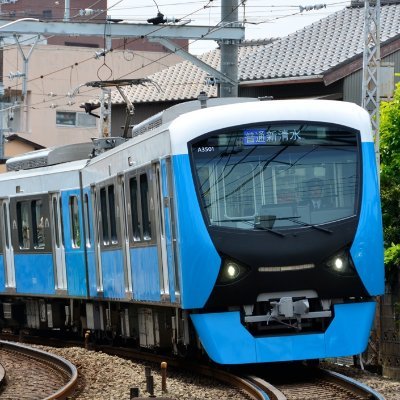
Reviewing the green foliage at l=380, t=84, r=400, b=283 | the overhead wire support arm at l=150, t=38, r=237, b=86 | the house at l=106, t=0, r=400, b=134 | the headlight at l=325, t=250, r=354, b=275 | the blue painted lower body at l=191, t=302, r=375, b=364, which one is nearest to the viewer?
the blue painted lower body at l=191, t=302, r=375, b=364

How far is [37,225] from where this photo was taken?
69.6 ft

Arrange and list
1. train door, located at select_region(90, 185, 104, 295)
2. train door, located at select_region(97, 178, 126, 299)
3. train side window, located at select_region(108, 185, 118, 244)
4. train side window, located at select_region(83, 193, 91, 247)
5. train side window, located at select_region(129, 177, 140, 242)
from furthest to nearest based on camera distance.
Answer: train side window, located at select_region(83, 193, 91, 247)
train door, located at select_region(90, 185, 104, 295)
train side window, located at select_region(108, 185, 118, 244)
train door, located at select_region(97, 178, 126, 299)
train side window, located at select_region(129, 177, 140, 242)

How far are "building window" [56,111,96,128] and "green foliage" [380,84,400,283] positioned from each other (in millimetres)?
36827

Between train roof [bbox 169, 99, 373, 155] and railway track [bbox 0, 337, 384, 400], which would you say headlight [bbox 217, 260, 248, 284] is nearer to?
railway track [bbox 0, 337, 384, 400]

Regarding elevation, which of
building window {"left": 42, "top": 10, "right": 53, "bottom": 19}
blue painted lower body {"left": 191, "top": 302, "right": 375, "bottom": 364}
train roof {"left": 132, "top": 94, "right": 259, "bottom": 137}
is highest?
building window {"left": 42, "top": 10, "right": 53, "bottom": 19}

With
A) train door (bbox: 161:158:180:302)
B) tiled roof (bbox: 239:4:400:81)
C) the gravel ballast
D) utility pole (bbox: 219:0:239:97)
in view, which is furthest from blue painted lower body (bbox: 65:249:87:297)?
tiled roof (bbox: 239:4:400:81)

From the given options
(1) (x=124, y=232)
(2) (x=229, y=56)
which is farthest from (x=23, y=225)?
(1) (x=124, y=232)

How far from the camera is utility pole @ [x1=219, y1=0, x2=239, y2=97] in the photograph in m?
20.3

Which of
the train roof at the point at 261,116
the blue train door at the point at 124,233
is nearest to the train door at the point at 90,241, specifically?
the blue train door at the point at 124,233

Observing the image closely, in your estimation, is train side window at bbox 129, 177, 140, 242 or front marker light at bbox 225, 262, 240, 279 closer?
front marker light at bbox 225, 262, 240, 279

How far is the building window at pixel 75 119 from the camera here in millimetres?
57562

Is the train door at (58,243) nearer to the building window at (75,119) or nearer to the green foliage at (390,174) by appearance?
the green foliage at (390,174)

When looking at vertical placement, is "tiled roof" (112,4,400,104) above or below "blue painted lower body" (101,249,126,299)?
above

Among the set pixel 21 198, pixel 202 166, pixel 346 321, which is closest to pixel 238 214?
pixel 202 166
